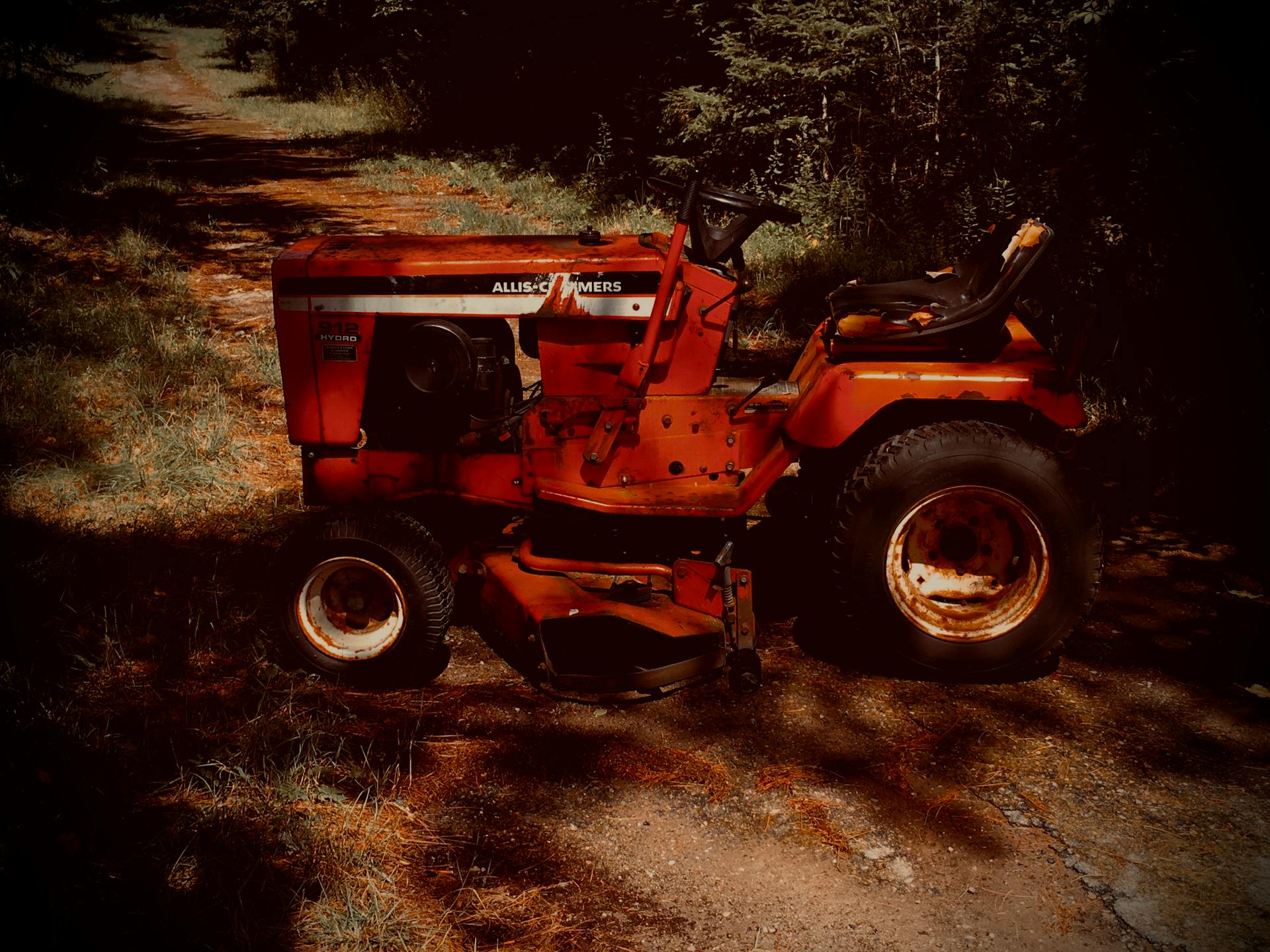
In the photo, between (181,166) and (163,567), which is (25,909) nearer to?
(163,567)

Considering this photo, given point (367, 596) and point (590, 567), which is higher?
point (590, 567)

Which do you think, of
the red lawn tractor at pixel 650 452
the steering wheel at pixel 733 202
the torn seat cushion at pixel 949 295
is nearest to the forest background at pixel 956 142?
the torn seat cushion at pixel 949 295

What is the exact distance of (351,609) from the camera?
3.44m

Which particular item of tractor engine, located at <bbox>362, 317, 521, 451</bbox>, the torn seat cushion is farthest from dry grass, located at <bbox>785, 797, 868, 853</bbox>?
tractor engine, located at <bbox>362, 317, 521, 451</bbox>

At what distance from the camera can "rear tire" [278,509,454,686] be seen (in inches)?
128

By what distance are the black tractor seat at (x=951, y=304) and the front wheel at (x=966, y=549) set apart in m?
0.31

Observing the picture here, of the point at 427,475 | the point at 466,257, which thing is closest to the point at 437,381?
the point at 427,475

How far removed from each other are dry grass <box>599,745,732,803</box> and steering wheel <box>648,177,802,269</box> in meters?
1.63

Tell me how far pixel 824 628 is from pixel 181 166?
12.5 metres

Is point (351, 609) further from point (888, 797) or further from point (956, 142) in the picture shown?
point (956, 142)

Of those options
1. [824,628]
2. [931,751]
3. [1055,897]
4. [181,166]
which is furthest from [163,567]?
[181,166]

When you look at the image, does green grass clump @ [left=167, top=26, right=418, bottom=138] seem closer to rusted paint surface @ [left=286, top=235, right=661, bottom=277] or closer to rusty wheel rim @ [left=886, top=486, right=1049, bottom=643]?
rusted paint surface @ [left=286, top=235, right=661, bottom=277]

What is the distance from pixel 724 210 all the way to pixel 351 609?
1868 millimetres

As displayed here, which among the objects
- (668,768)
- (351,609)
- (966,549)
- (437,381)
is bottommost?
(668,768)
